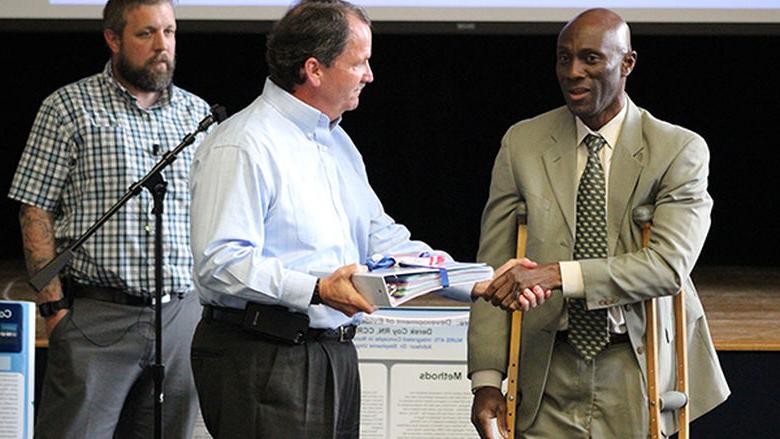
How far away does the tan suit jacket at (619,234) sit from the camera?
3.19 meters

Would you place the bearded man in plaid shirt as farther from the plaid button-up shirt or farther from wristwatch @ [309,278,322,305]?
wristwatch @ [309,278,322,305]

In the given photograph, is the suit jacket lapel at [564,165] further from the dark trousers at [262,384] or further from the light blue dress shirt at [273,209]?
the dark trousers at [262,384]

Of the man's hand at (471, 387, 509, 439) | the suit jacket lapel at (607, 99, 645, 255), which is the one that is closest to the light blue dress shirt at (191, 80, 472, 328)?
the man's hand at (471, 387, 509, 439)

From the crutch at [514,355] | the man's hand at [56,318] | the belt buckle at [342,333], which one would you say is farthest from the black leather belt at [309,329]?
the man's hand at [56,318]

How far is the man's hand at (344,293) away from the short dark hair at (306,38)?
1.76 ft

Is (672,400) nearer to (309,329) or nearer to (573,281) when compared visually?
(573,281)

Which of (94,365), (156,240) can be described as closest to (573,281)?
(156,240)

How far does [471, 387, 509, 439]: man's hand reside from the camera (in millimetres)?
3303

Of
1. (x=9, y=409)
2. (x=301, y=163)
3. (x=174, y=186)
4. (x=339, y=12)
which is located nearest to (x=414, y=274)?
(x=301, y=163)

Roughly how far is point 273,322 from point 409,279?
343mm

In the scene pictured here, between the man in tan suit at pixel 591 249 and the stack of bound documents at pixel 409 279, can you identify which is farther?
the man in tan suit at pixel 591 249

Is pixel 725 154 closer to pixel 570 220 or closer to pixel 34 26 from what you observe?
pixel 34 26

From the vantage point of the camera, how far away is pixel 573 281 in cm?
316

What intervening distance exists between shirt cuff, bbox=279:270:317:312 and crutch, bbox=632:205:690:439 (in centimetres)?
80
